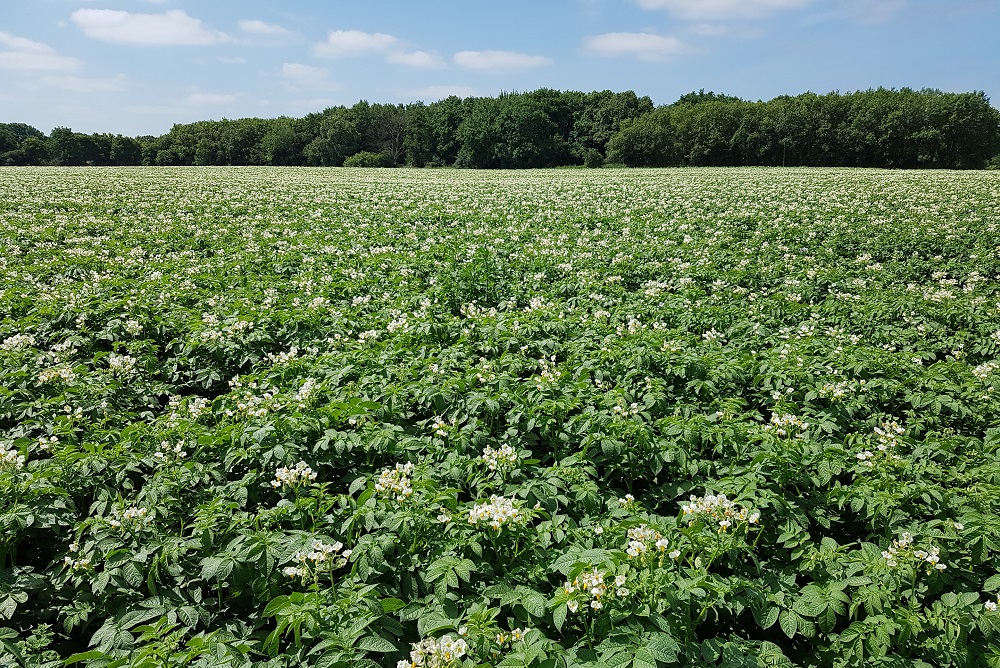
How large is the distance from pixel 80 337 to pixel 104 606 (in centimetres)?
537

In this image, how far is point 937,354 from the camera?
747 centimetres

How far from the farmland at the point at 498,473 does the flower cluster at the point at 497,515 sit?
3 cm

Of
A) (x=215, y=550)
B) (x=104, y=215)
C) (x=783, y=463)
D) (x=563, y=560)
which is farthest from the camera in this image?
(x=104, y=215)

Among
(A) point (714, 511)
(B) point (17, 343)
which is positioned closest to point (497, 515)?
(A) point (714, 511)

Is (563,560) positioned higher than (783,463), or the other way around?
(783,463)

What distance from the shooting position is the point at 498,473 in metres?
4.45

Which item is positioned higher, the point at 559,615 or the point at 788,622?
the point at 559,615

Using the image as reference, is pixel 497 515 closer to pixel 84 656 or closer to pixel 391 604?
pixel 391 604

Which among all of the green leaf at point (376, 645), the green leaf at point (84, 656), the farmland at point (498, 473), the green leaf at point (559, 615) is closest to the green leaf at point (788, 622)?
the farmland at point (498, 473)

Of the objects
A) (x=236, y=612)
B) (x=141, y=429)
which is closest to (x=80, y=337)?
(x=141, y=429)

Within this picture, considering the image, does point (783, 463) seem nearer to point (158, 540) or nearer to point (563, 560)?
point (563, 560)

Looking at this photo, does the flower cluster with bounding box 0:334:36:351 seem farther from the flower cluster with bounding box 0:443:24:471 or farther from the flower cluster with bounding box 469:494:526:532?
the flower cluster with bounding box 469:494:526:532

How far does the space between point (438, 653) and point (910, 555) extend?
9.93ft

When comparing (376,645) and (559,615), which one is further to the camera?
(559,615)
